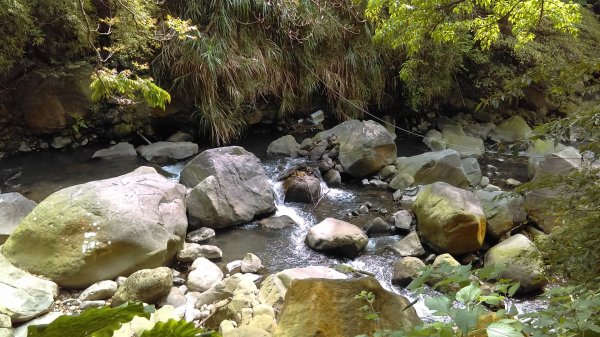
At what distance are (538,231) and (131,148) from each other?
5.22m

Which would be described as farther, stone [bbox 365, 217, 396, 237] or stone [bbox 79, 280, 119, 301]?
stone [bbox 365, 217, 396, 237]

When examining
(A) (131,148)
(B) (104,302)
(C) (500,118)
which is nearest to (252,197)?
(B) (104,302)

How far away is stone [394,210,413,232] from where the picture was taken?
15.6ft

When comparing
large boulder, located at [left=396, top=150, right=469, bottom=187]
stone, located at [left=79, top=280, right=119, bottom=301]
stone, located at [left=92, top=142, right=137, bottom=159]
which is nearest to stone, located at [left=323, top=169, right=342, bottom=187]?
large boulder, located at [left=396, top=150, right=469, bottom=187]

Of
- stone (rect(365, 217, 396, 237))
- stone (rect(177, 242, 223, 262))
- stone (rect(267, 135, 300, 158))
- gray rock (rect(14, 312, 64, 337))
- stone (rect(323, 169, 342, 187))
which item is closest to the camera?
gray rock (rect(14, 312, 64, 337))

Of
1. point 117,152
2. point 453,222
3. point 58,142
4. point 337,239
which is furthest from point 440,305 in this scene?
point 58,142

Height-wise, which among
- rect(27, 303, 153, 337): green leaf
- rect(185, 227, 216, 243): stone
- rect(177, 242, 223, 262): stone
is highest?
rect(27, 303, 153, 337): green leaf

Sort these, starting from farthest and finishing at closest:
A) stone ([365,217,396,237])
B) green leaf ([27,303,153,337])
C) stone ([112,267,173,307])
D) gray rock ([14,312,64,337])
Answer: stone ([365,217,396,237]) → stone ([112,267,173,307]) → gray rock ([14,312,64,337]) → green leaf ([27,303,153,337])

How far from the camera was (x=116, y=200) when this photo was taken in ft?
12.5

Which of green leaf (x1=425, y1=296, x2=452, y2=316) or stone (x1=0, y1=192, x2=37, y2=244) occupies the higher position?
green leaf (x1=425, y1=296, x2=452, y2=316)

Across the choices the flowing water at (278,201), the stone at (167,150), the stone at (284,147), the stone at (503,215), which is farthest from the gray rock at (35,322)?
the stone at (284,147)

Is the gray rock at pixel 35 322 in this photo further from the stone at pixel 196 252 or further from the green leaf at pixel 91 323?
the green leaf at pixel 91 323

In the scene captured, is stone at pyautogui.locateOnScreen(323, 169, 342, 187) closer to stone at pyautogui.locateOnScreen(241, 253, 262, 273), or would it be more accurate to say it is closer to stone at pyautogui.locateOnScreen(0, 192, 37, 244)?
stone at pyautogui.locateOnScreen(241, 253, 262, 273)

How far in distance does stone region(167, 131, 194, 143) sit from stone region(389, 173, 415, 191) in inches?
122
